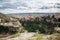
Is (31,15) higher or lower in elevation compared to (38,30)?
higher

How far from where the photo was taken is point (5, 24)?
296 centimetres

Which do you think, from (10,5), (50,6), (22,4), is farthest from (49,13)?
(10,5)

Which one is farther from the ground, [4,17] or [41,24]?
[4,17]

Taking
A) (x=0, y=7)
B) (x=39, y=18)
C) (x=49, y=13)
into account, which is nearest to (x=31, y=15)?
(x=39, y=18)

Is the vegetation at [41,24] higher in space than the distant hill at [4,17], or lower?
lower

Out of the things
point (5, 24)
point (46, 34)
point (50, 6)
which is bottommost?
point (46, 34)

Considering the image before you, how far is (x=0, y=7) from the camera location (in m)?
2.98

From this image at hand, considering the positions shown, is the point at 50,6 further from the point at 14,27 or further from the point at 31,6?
the point at 14,27

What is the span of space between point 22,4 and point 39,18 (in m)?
0.43

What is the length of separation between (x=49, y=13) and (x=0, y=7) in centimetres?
95

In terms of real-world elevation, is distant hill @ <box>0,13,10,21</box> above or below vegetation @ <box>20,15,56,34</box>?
above

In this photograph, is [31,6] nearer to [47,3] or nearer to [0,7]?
[47,3]

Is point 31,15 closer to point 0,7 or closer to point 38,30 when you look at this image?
A: point 38,30

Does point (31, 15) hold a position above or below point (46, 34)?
above
